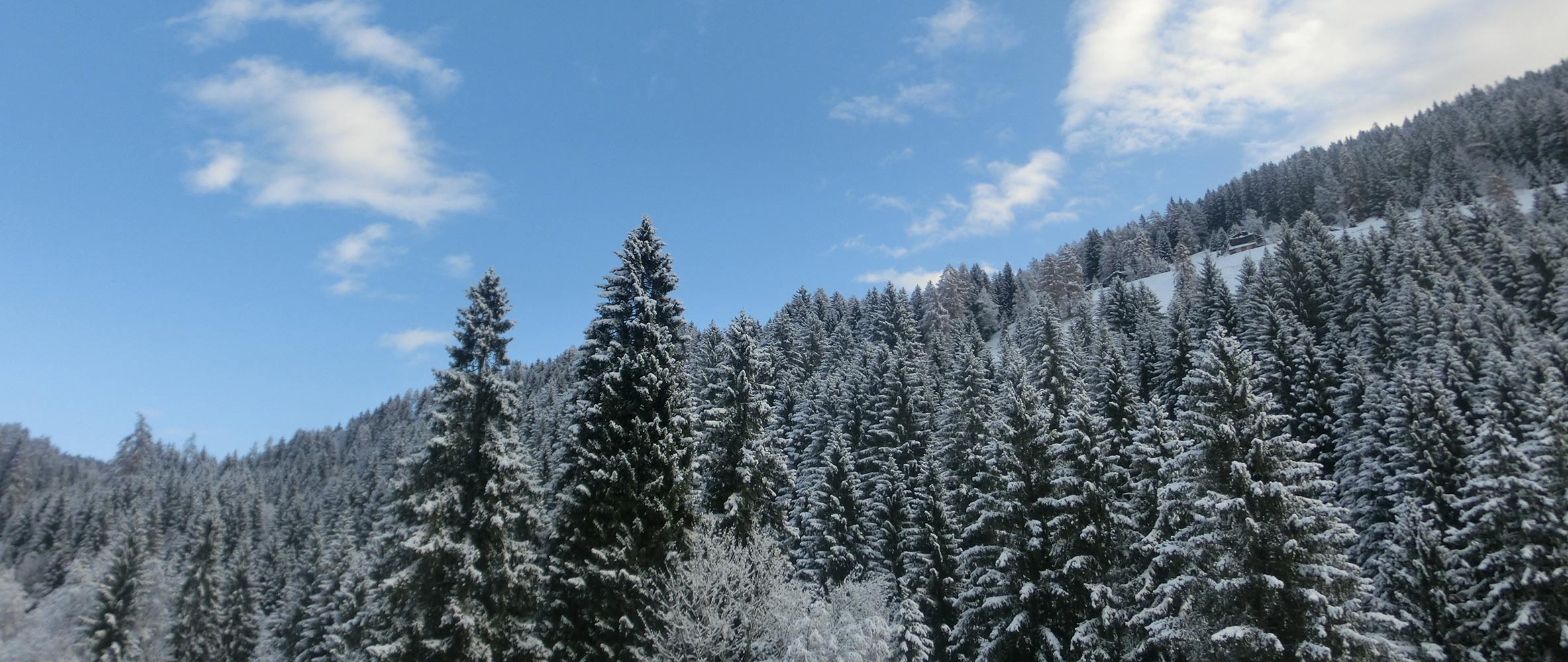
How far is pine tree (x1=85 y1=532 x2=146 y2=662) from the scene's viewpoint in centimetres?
4334

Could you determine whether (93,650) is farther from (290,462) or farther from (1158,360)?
(290,462)

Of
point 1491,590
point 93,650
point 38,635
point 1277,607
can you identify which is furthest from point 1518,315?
point 38,635

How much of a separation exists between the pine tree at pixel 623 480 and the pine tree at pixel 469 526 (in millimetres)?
1302

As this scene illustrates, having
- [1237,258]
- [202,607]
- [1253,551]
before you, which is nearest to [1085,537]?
[1253,551]

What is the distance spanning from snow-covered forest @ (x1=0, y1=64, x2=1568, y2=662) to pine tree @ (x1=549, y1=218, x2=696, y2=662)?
0.11m

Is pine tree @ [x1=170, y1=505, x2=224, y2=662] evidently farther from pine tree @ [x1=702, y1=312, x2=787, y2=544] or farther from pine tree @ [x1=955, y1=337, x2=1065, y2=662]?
pine tree @ [x1=955, y1=337, x2=1065, y2=662]

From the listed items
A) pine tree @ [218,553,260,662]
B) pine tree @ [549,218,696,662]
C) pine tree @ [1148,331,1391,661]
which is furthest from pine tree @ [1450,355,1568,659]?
pine tree @ [218,553,260,662]

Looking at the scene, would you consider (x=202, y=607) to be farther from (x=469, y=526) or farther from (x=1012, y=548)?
(x=1012, y=548)

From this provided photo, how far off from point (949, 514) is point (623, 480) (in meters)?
17.8

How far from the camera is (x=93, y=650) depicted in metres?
43.2

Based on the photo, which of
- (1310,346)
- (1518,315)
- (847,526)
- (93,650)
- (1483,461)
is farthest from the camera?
(1518,315)

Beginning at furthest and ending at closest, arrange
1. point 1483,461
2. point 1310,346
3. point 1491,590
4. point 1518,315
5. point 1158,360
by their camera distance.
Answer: point 1158,360 < point 1518,315 < point 1310,346 < point 1483,461 < point 1491,590

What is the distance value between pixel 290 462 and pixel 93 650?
141436 millimetres

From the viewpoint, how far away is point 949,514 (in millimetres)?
34250
